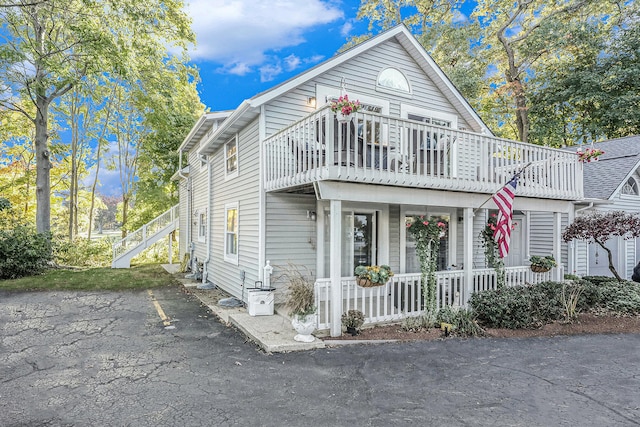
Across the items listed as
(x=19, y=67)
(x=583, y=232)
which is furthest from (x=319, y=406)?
(x=19, y=67)

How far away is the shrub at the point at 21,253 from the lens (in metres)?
11.7

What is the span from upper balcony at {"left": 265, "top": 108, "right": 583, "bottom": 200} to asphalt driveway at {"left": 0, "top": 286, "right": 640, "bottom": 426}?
296 centimetres

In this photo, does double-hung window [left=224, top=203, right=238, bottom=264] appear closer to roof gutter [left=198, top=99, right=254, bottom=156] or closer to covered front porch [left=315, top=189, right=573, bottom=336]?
roof gutter [left=198, top=99, right=254, bottom=156]

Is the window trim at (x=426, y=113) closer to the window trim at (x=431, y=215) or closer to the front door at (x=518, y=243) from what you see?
the window trim at (x=431, y=215)

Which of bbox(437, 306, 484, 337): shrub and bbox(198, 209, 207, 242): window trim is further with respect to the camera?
bbox(198, 209, 207, 242): window trim

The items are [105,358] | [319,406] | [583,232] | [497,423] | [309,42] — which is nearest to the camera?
[497,423]

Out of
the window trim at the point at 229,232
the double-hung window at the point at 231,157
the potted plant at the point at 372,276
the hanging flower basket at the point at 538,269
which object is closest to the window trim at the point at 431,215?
the hanging flower basket at the point at 538,269

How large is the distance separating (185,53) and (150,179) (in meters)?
7.67

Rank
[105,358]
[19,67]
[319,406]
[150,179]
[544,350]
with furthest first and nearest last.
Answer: [150,179], [19,67], [544,350], [105,358], [319,406]

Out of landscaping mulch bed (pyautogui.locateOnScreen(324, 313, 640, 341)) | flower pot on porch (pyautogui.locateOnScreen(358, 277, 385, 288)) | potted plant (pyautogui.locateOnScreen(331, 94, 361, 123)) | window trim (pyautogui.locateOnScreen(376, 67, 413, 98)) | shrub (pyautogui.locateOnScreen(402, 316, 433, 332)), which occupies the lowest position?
landscaping mulch bed (pyautogui.locateOnScreen(324, 313, 640, 341))

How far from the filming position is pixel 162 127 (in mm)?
18719

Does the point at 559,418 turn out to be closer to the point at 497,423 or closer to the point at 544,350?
the point at 497,423

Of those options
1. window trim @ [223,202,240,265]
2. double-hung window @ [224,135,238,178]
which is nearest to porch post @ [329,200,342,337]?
window trim @ [223,202,240,265]

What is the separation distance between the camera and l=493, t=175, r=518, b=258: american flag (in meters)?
6.89
